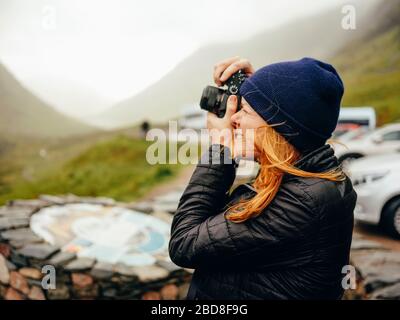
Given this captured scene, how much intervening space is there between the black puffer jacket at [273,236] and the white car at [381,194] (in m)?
3.40

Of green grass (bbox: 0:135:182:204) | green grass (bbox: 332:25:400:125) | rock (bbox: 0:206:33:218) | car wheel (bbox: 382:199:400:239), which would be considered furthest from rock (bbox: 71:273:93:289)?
green grass (bbox: 332:25:400:125)

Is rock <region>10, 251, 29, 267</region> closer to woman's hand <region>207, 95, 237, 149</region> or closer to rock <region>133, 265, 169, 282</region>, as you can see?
rock <region>133, 265, 169, 282</region>

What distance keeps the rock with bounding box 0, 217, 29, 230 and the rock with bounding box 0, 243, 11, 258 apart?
24 centimetres

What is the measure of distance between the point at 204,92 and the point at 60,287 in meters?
2.88

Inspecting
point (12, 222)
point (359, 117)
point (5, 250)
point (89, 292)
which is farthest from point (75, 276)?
point (359, 117)

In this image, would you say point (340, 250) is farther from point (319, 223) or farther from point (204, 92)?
point (204, 92)

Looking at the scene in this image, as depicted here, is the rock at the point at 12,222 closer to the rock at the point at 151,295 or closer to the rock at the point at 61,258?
the rock at the point at 61,258

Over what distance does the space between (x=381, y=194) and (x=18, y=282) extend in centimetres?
388

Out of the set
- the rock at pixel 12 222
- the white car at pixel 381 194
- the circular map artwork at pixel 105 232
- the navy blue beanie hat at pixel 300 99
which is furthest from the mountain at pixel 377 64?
the rock at pixel 12 222

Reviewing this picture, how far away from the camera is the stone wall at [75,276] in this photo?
3.40m

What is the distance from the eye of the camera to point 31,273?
347 centimetres
